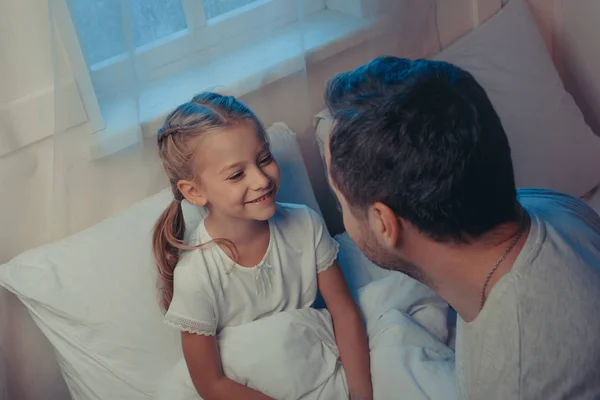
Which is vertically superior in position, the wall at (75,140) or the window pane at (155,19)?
the window pane at (155,19)

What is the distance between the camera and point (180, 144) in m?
1.20

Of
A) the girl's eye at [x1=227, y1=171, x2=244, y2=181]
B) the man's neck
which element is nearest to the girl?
the girl's eye at [x1=227, y1=171, x2=244, y2=181]

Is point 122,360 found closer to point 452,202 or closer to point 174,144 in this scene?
point 174,144

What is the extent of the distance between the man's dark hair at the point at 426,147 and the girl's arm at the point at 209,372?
0.49 m

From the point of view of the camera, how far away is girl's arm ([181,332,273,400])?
4.08ft

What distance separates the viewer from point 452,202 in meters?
0.85

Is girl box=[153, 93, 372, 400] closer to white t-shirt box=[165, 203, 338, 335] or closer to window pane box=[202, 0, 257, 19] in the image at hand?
white t-shirt box=[165, 203, 338, 335]

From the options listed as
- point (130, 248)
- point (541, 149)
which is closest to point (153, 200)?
point (130, 248)

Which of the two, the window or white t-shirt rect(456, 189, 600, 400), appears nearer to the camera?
white t-shirt rect(456, 189, 600, 400)

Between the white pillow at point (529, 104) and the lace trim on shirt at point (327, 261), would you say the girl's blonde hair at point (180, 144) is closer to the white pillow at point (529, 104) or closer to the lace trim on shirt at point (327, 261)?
the lace trim on shirt at point (327, 261)

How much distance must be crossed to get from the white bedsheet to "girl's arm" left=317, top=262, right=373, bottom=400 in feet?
0.04

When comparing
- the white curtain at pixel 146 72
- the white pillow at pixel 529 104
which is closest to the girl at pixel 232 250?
the white curtain at pixel 146 72

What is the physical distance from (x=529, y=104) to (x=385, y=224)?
103 centimetres

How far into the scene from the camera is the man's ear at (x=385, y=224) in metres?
0.89
